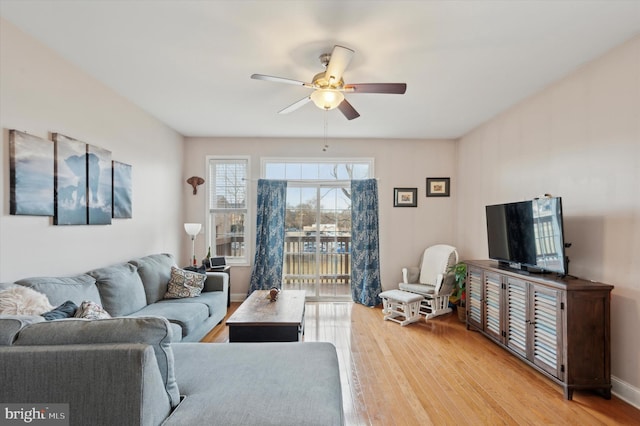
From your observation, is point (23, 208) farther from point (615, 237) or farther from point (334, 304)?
point (615, 237)

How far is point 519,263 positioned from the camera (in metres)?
3.12

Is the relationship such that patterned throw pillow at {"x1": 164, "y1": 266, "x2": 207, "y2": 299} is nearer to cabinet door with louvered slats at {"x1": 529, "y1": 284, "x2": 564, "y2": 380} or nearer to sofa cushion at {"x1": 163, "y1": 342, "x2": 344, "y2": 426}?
sofa cushion at {"x1": 163, "y1": 342, "x2": 344, "y2": 426}

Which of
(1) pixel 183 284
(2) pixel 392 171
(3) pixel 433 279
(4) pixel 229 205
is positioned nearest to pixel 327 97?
(1) pixel 183 284

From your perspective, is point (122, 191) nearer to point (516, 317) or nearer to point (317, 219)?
point (317, 219)

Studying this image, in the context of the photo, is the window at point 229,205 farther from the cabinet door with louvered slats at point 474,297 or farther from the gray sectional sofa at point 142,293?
the cabinet door with louvered slats at point 474,297

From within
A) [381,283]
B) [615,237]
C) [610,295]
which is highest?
[615,237]

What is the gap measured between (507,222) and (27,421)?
12.7 feet

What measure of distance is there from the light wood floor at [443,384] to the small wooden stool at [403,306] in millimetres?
239

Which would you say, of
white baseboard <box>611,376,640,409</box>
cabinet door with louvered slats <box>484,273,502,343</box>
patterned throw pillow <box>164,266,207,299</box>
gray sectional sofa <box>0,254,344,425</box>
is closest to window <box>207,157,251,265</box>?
patterned throw pillow <box>164,266,207,299</box>

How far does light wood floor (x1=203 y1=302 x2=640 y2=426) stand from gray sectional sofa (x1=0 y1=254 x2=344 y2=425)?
0.82 m

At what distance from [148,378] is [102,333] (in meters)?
0.27

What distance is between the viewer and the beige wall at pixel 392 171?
202 inches

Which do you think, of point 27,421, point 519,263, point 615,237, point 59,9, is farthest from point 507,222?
point 59,9

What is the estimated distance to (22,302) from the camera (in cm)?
185
